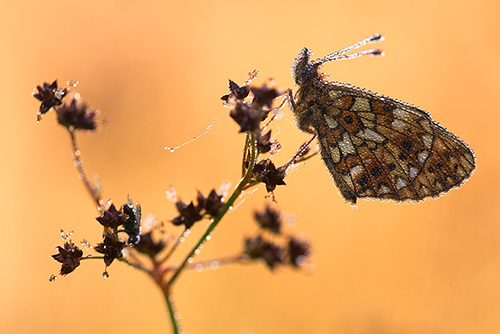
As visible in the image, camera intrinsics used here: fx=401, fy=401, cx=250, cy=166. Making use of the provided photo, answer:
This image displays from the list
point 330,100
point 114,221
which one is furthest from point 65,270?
point 330,100

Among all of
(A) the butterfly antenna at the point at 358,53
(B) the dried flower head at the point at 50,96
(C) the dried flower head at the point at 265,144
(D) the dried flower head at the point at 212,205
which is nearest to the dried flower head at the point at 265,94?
(C) the dried flower head at the point at 265,144

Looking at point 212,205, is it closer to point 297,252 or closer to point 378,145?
point 297,252

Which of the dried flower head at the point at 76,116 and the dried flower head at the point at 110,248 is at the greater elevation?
the dried flower head at the point at 76,116

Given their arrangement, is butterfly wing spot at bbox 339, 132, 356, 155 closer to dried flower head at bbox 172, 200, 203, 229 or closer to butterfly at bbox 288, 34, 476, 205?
butterfly at bbox 288, 34, 476, 205

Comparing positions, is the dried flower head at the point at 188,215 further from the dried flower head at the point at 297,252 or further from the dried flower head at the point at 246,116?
the dried flower head at the point at 297,252

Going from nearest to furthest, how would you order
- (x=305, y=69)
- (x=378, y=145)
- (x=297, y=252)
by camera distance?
(x=297, y=252)
(x=305, y=69)
(x=378, y=145)

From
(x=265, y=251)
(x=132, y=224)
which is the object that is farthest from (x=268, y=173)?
(x=132, y=224)

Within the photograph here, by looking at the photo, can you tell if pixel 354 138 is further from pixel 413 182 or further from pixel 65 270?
pixel 65 270
